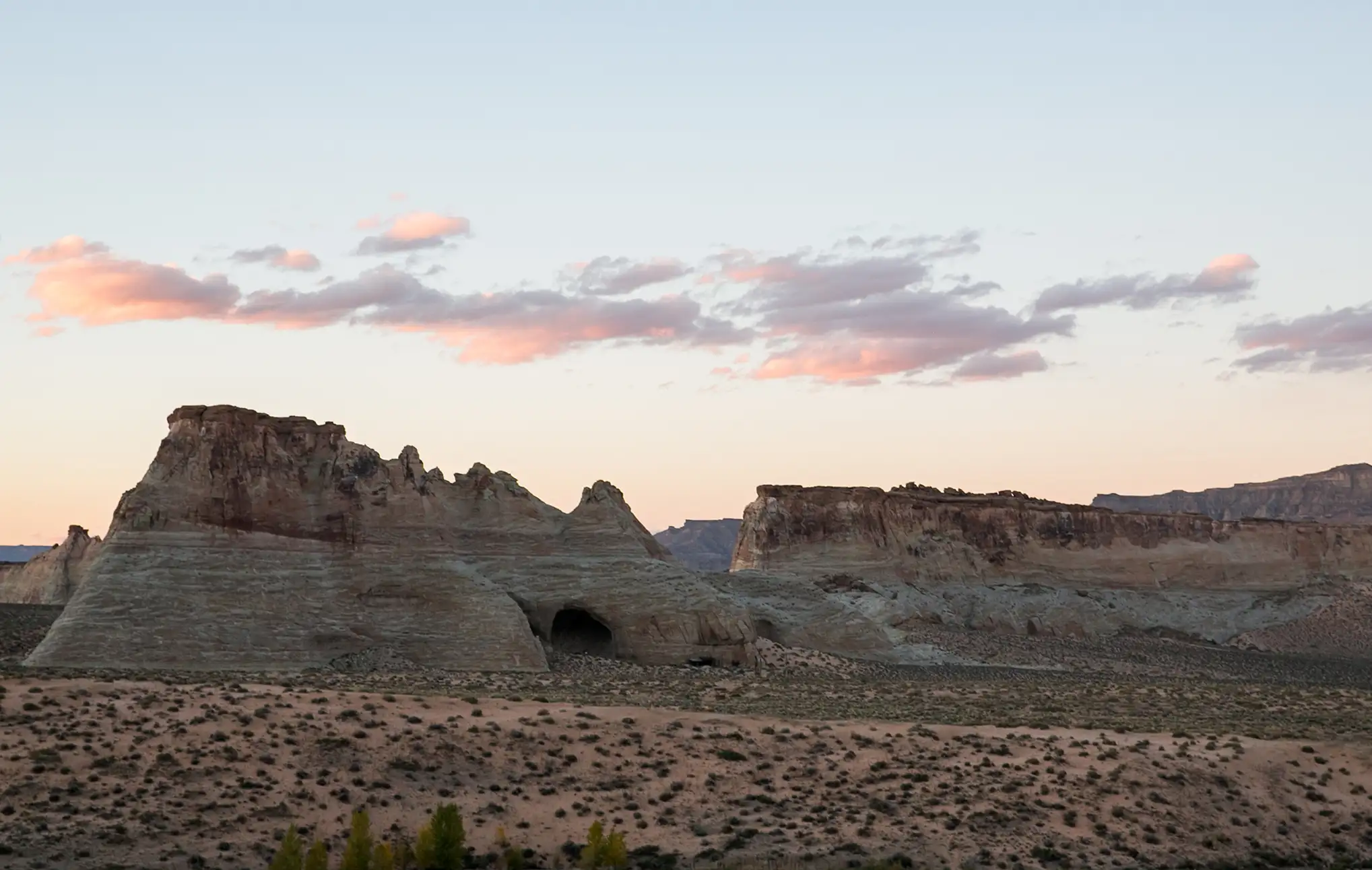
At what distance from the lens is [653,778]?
35.7m

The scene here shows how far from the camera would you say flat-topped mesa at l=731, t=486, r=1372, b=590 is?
310ft

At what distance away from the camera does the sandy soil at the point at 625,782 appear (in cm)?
3175

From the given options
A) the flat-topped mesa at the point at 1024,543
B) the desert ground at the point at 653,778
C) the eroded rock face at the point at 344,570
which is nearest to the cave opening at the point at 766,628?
the eroded rock face at the point at 344,570

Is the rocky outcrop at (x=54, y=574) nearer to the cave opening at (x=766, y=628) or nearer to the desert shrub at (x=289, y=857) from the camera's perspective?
the cave opening at (x=766, y=628)

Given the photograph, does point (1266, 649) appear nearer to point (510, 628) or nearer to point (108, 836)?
point (510, 628)

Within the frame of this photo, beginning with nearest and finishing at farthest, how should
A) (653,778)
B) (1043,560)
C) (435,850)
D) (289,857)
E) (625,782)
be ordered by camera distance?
(289,857) → (435,850) → (625,782) → (653,778) → (1043,560)

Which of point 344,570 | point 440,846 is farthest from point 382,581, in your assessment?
point 440,846

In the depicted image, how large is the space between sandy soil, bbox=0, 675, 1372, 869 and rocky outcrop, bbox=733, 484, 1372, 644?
42.2 metres

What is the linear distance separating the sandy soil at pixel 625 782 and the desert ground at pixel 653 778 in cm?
7

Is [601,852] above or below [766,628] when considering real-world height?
below

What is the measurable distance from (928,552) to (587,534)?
41006 millimetres

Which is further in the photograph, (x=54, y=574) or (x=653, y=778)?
(x=54, y=574)

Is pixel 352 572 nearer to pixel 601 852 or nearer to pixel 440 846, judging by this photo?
pixel 440 846

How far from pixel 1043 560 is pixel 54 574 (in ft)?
203
